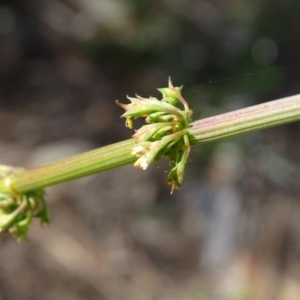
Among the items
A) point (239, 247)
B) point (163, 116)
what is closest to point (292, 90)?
point (239, 247)

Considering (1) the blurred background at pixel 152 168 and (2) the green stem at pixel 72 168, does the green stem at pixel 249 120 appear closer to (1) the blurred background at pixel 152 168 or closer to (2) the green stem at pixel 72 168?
(2) the green stem at pixel 72 168

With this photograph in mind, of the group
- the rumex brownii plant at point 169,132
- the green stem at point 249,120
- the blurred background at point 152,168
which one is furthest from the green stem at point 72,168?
the blurred background at point 152,168

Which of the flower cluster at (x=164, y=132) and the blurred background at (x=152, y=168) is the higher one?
the blurred background at (x=152, y=168)

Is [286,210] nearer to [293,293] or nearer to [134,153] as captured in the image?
[293,293]

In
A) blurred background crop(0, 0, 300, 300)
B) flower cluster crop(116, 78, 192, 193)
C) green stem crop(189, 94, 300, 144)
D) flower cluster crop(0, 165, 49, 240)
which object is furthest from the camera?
blurred background crop(0, 0, 300, 300)

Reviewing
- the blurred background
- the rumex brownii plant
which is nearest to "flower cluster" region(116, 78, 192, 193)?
the rumex brownii plant

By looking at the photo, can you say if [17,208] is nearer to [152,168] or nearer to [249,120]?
[249,120]

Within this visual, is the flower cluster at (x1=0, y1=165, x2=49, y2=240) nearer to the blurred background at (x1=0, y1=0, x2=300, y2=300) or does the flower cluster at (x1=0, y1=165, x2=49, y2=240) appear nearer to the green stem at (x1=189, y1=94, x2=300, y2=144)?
the green stem at (x1=189, y1=94, x2=300, y2=144)
